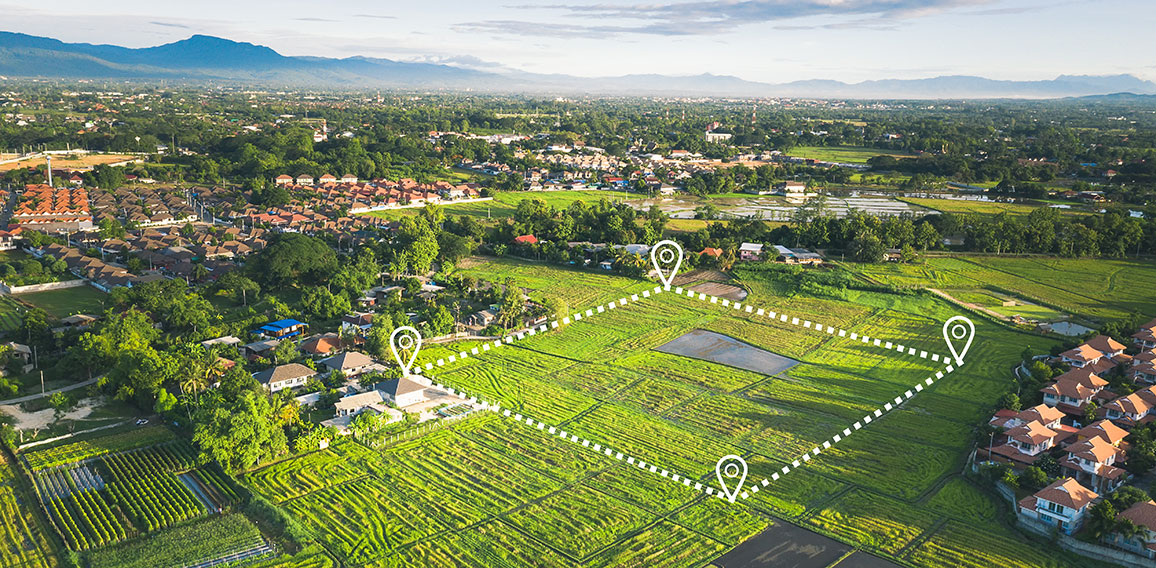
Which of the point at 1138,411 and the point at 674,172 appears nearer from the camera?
the point at 1138,411

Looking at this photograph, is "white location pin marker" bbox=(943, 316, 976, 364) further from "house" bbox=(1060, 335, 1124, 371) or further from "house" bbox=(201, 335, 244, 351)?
"house" bbox=(201, 335, 244, 351)

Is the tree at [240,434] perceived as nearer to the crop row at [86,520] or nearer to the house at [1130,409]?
the crop row at [86,520]

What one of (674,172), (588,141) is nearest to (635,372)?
(674,172)

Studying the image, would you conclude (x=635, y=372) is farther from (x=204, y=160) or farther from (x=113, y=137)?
(x=113, y=137)

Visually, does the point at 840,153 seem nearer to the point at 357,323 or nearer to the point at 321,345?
the point at 357,323

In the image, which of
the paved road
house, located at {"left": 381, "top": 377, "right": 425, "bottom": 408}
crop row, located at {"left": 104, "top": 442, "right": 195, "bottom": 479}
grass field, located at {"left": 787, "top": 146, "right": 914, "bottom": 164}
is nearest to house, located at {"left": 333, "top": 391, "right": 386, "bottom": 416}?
house, located at {"left": 381, "top": 377, "right": 425, "bottom": 408}

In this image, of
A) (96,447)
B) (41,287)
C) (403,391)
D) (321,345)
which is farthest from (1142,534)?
(41,287)
